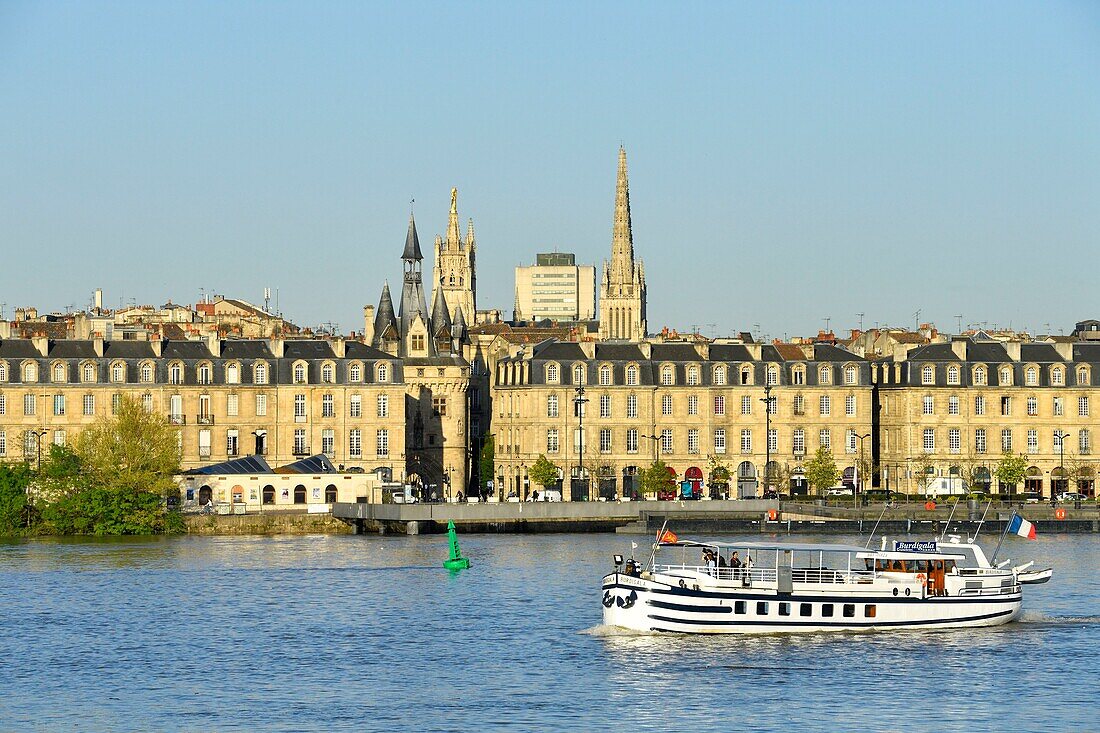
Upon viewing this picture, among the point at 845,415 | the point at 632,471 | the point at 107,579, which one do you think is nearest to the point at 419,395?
the point at 632,471

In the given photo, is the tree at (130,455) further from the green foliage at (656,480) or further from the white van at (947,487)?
the white van at (947,487)

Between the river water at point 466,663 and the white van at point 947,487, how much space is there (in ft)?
131

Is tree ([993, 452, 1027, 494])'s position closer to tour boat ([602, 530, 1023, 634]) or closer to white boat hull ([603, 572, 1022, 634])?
tour boat ([602, 530, 1023, 634])

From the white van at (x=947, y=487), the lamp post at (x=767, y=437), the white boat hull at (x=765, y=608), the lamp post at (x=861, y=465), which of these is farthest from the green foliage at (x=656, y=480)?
the white boat hull at (x=765, y=608)

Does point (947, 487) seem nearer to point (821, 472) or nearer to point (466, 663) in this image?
point (821, 472)

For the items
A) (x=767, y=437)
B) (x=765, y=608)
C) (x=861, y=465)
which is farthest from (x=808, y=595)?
(x=861, y=465)

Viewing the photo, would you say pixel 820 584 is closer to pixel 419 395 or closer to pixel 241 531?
pixel 241 531

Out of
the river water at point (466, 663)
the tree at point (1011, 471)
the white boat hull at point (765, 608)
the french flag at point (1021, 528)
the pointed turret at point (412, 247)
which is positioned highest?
the pointed turret at point (412, 247)

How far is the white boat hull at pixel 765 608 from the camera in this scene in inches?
2581

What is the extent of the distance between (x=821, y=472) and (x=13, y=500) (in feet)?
152

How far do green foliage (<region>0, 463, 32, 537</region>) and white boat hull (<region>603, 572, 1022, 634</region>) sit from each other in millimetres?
52159

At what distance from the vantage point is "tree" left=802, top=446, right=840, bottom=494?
5049 inches

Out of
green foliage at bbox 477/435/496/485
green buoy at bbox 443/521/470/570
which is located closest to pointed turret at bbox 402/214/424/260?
green foliage at bbox 477/435/496/485

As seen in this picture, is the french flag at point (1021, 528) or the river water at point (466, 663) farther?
the french flag at point (1021, 528)
